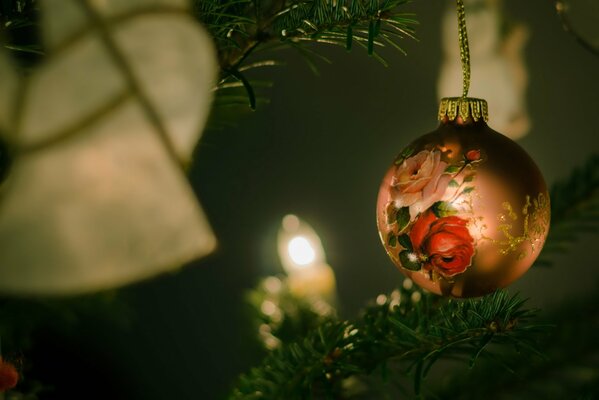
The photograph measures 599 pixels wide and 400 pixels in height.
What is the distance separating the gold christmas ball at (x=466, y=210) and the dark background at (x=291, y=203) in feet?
1.81

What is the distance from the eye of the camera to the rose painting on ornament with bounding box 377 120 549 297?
38cm

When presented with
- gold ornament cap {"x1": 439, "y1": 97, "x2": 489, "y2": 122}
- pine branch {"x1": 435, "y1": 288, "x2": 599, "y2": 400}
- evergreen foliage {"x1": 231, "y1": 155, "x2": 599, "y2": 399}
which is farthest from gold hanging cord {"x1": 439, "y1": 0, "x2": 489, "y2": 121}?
pine branch {"x1": 435, "y1": 288, "x2": 599, "y2": 400}

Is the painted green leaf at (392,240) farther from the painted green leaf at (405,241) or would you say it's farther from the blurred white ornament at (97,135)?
the blurred white ornament at (97,135)

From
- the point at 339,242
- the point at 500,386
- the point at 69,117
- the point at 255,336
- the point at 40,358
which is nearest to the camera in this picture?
the point at 69,117

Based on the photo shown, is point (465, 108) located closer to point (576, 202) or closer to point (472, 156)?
point (472, 156)

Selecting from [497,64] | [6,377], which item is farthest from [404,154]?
[497,64]

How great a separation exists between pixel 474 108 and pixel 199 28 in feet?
0.62

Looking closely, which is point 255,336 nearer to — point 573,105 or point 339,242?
point 339,242

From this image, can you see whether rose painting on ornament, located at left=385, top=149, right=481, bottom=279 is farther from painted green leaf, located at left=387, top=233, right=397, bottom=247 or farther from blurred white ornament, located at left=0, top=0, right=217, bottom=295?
blurred white ornament, located at left=0, top=0, right=217, bottom=295

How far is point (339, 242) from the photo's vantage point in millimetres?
1018

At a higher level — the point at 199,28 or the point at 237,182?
the point at 199,28

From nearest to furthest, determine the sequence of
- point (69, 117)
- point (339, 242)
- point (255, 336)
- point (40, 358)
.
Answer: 1. point (69, 117)
2. point (255, 336)
3. point (40, 358)
4. point (339, 242)

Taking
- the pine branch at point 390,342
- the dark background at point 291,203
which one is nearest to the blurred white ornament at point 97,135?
the pine branch at point 390,342

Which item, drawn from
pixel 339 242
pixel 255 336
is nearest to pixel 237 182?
pixel 339 242
